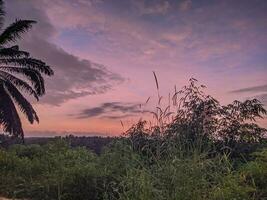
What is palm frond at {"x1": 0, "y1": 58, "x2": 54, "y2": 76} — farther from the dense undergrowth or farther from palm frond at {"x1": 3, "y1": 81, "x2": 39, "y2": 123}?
the dense undergrowth

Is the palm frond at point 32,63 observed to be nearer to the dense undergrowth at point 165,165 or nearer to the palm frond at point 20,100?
the palm frond at point 20,100

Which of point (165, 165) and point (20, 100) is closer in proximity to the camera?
point (165, 165)

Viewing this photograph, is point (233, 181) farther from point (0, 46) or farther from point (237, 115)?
point (0, 46)

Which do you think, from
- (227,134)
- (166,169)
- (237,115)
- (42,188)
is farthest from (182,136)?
(237,115)

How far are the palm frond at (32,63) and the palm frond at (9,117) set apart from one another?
81.5 inches

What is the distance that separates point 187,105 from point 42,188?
4.73 metres

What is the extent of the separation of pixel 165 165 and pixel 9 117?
21.9 m

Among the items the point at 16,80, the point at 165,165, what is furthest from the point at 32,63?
the point at 165,165

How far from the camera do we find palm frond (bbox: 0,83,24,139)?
29.1 m

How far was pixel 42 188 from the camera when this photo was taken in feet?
43.3

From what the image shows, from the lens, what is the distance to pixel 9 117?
2897 cm

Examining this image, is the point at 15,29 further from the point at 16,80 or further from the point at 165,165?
the point at 165,165

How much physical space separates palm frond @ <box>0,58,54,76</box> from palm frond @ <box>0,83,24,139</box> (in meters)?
2.07

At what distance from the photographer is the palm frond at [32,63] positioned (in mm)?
30234
